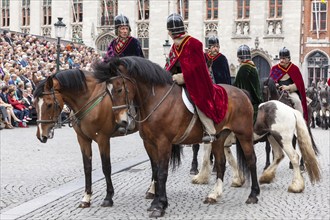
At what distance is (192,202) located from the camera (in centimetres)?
831

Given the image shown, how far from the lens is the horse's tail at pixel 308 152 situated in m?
9.02

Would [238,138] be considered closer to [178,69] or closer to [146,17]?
[178,69]

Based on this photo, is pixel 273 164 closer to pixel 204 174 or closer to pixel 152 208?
pixel 204 174

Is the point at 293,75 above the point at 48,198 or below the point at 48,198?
above

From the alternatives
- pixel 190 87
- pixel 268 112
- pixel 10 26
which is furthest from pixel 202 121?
pixel 10 26

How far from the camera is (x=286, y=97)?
1088cm

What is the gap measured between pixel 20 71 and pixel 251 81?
14.3m

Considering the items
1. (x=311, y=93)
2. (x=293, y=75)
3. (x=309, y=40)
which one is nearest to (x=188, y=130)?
(x=293, y=75)

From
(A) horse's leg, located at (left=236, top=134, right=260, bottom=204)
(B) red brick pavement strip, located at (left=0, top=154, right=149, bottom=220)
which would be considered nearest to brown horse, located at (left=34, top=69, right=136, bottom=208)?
(B) red brick pavement strip, located at (left=0, top=154, right=149, bottom=220)

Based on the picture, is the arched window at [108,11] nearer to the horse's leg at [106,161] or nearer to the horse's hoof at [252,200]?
the horse's leg at [106,161]

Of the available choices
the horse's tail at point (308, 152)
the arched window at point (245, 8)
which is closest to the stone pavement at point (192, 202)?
the horse's tail at point (308, 152)

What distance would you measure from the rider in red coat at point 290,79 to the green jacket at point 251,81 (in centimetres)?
116

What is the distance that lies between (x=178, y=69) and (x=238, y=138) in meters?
1.34

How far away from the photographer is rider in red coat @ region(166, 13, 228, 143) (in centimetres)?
755
